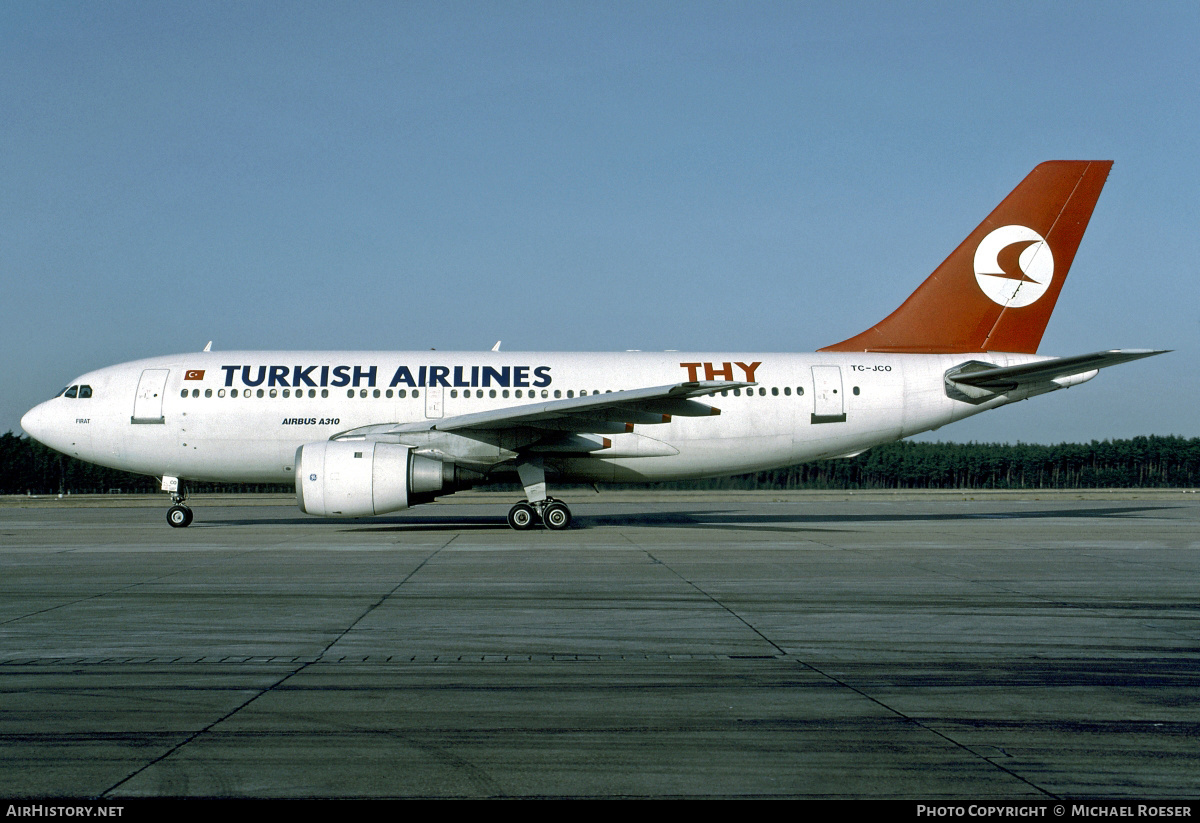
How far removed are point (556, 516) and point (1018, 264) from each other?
A: 1128 centimetres

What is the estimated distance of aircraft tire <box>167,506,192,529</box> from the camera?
1838 cm

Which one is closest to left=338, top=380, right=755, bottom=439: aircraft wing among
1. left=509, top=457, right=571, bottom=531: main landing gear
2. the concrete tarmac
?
left=509, top=457, right=571, bottom=531: main landing gear

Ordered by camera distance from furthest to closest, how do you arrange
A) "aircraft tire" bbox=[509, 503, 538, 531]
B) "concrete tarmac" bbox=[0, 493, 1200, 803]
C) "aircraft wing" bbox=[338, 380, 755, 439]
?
1. "aircraft tire" bbox=[509, 503, 538, 531]
2. "aircraft wing" bbox=[338, 380, 755, 439]
3. "concrete tarmac" bbox=[0, 493, 1200, 803]

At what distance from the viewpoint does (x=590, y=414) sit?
55.5 feet

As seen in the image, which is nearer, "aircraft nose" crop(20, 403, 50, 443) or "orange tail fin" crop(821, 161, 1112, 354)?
"aircraft nose" crop(20, 403, 50, 443)

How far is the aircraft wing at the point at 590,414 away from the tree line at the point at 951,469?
2631cm

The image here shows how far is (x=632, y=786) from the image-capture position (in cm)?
363

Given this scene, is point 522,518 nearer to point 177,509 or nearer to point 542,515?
point 542,515

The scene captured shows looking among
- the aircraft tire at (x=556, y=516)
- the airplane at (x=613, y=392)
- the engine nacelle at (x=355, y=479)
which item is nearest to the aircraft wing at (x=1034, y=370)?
the airplane at (x=613, y=392)

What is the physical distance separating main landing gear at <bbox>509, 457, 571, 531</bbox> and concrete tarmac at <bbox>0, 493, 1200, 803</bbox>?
499 cm

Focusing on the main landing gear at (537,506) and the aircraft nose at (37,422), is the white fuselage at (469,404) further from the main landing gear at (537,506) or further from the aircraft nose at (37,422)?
the main landing gear at (537,506)

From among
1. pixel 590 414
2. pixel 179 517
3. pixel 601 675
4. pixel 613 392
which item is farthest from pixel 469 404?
pixel 601 675

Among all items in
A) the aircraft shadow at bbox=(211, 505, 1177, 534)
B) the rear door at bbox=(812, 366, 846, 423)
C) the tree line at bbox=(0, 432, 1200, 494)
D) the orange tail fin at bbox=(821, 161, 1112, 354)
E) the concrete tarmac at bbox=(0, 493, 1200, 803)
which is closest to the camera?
the concrete tarmac at bbox=(0, 493, 1200, 803)

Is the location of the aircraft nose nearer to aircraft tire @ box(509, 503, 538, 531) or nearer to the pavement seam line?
aircraft tire @ box(509, 503, 538, 531)
